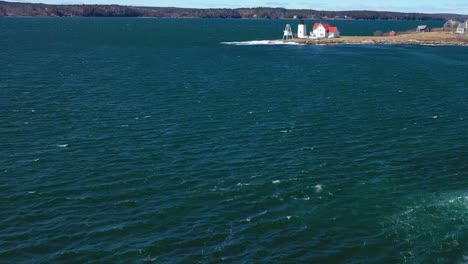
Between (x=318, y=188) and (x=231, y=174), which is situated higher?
(x=231, y=174)

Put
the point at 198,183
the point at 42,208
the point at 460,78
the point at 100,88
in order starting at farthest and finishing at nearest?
the point at 460,78, the point at 100,88, the point at 198,183, the point at 42,208

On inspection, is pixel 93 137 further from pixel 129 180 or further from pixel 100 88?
pixel 100 88

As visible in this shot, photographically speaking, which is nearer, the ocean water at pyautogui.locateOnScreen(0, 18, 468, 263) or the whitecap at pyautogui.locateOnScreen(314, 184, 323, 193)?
the ocean water at pyautogui.locateOnScreen(0, 18, 468, 263)

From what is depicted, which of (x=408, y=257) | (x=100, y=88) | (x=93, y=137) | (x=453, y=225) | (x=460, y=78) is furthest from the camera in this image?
(x=460, y=78)

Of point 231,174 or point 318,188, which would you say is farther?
point 231,174

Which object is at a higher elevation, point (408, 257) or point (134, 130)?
point (134, 130)

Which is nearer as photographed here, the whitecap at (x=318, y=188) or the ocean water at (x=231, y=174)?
the ocean water at (x=231, y=174)

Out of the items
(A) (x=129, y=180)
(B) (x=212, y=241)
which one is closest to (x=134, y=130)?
(A) (x=129, y=180)

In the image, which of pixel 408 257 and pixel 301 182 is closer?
pixel 408 257
